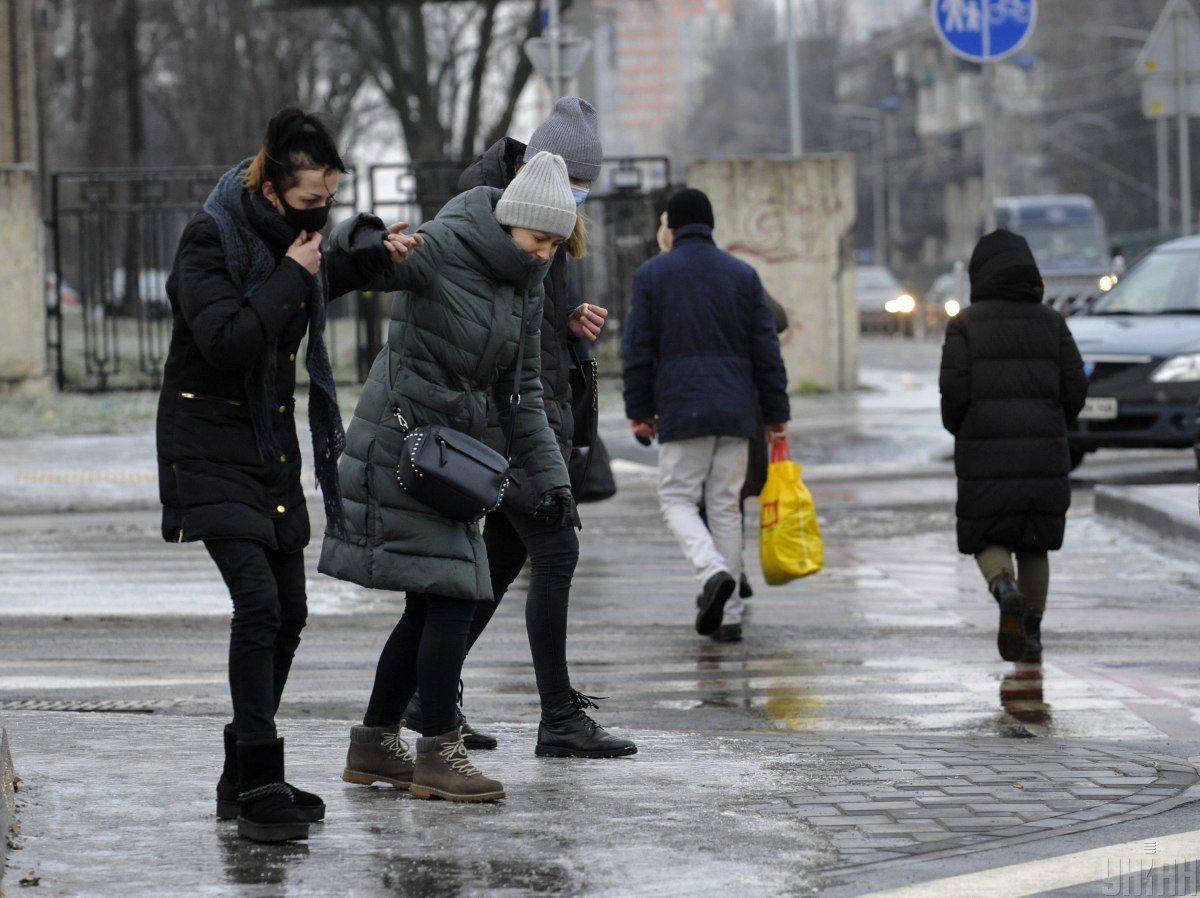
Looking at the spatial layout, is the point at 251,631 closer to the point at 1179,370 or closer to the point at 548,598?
the point at 548,598

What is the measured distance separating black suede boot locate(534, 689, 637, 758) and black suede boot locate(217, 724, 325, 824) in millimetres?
1133

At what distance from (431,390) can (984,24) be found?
10509 mm

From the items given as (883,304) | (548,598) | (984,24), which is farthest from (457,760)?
(883,304)

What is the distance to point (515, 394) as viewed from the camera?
19.1 ft

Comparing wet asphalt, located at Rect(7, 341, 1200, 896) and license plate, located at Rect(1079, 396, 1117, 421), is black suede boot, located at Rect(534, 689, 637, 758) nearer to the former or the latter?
wet asphalt, located at Rect(7, 341, 1200, 896)

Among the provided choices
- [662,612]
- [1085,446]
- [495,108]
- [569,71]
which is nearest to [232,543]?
[662,612]

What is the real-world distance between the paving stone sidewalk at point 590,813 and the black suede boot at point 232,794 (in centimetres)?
6

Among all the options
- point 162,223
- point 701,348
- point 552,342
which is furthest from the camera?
point 162,223

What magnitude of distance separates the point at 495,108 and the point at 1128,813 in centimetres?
4326

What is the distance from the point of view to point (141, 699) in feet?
25.0

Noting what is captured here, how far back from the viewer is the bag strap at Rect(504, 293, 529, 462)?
570 cm

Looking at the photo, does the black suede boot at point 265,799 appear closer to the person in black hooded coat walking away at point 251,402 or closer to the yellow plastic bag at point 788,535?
the person in black hooded coat walking away at point 251,402

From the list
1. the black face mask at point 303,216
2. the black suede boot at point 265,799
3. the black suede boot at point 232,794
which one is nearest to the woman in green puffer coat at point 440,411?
the black face mask at point 303,216

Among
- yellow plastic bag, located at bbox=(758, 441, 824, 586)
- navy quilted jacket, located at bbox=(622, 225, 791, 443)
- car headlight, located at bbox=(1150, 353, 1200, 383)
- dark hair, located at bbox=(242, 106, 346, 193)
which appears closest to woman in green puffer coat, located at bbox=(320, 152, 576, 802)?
dark hair, located at bbox=(242, 106, 346, 193)
